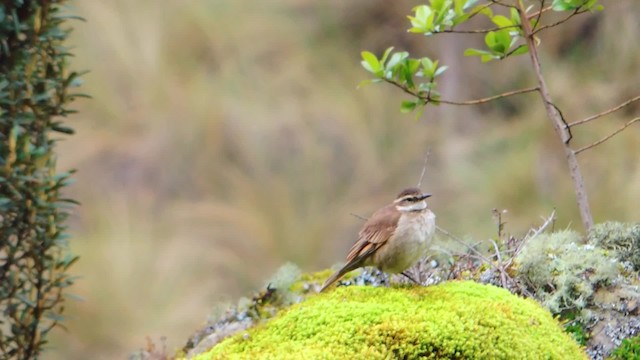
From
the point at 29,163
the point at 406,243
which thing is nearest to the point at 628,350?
the point at 406,243

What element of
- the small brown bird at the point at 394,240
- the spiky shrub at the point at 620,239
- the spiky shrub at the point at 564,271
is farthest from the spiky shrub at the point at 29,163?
the spiky shrub at the point at 620,239

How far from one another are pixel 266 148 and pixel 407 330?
245 centimetres

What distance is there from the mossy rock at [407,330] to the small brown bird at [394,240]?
0.07 m

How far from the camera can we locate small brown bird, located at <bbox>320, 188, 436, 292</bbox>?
1.71 metres

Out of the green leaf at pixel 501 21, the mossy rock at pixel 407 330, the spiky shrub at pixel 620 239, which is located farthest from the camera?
the green leaf at pixel 501 21

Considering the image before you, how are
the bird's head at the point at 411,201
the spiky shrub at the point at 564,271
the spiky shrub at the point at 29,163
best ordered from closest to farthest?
the spiky shrub at the point at 29,163 < the bird's head at the point at 411,201 < the spiky shrub at the point at 564,271

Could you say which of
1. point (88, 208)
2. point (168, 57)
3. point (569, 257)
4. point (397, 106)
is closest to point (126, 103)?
point (168, 57)

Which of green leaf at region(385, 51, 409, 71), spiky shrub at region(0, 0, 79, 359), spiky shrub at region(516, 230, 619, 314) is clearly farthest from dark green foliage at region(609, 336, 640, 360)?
spiky shrub at region(0, 0, 79, 359)

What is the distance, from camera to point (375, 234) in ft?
5.72

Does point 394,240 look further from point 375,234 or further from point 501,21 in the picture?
point 501,21

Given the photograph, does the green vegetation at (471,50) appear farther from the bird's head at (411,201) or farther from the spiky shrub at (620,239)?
the bird's head at (411,201)

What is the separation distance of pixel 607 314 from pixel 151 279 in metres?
2.10

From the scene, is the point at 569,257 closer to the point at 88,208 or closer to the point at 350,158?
the point at 350,158

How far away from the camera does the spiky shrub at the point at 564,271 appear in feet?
6.32
